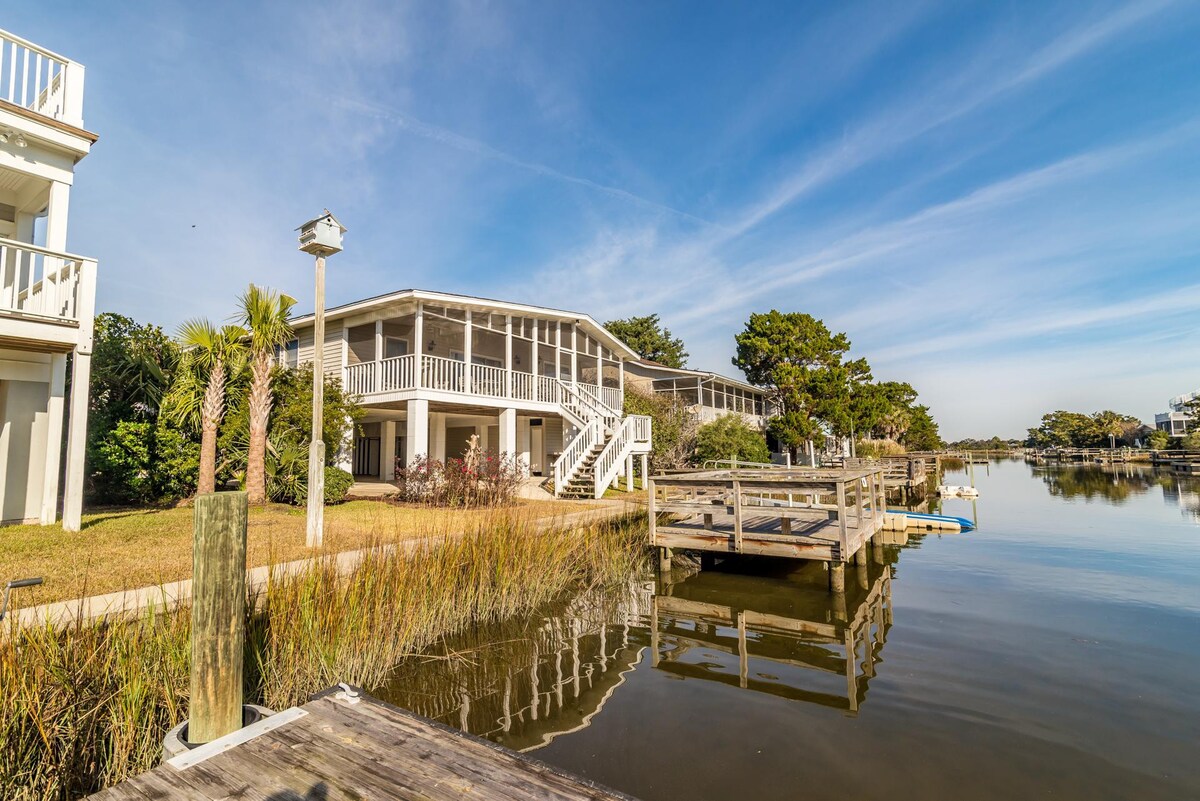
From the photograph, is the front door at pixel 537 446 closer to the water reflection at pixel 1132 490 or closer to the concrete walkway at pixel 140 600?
the concrete walkway at pixel 140 600

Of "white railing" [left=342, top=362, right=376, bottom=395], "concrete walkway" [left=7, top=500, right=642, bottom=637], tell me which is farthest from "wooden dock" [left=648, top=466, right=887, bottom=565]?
"white railing" [left=342, top=362, right=376, bottom=395]

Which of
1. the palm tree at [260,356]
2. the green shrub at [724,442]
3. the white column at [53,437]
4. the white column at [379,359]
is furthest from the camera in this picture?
the green shrub at [724,442]

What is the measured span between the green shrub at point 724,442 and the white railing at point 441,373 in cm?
1282

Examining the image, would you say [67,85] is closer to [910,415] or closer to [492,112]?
[492,112]

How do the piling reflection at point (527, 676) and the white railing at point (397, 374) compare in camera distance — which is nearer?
the piling reflection at point (527, 676)

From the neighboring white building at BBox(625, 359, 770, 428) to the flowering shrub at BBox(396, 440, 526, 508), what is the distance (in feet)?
50.8

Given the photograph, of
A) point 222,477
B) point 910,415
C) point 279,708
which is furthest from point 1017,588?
point 910,415

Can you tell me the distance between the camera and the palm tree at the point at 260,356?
12742 millimetres

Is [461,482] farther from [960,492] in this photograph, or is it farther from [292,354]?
[960,492]

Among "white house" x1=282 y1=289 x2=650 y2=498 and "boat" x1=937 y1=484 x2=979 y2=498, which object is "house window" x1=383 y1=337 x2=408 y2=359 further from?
"boat" x1=937 y1=484 x2=979 y2=498

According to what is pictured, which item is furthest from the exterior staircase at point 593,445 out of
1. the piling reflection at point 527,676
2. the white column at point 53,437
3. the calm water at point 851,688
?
the white column at point 53,437

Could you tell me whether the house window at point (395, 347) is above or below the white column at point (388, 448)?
above

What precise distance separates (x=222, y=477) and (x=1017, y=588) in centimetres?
1768

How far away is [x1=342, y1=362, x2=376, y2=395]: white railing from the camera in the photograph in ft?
57.6
